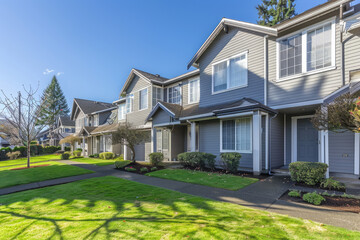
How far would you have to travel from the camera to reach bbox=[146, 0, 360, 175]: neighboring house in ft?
25.0

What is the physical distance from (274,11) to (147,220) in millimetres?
34111

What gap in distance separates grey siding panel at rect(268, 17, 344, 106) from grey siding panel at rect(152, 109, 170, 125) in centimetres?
689

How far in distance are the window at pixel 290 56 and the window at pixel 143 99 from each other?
1112 cm

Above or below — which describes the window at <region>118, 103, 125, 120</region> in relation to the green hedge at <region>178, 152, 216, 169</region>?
above

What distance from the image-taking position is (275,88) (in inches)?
365

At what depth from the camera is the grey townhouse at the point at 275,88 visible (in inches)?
300

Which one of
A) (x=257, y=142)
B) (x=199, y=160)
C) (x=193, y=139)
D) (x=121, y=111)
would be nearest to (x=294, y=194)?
(x=257, y=142)

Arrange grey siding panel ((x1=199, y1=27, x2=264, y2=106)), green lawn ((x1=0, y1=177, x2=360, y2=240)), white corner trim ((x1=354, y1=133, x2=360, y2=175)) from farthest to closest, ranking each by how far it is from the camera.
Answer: grey siding panel ((x1=199, y1=27, x2=264, y2=106)), white corner trim ((x1=354, y1=133, x2=360, y2=175)), green lawn ((x1=0, y1=177, x2=360, y2=240))

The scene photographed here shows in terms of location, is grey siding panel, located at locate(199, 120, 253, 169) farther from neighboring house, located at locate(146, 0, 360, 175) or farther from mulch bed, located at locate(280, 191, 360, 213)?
mulch bed, located at locate(280, 191, 360, 213)

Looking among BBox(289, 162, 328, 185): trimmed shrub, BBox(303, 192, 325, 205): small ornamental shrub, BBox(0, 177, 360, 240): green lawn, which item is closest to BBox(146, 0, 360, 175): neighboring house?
BBox(289, 162, 328, 185): trimmed shrub

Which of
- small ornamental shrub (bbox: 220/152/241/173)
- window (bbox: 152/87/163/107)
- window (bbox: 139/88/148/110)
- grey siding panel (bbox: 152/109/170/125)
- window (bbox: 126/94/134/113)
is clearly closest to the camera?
small ornamental shrub (bbox: 220/152/241/173)

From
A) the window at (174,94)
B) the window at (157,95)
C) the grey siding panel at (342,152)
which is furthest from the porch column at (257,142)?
the window at (157,95)

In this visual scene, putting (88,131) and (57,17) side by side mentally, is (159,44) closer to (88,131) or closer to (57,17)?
(57,17)

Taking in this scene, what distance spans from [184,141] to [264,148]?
6819 mm
